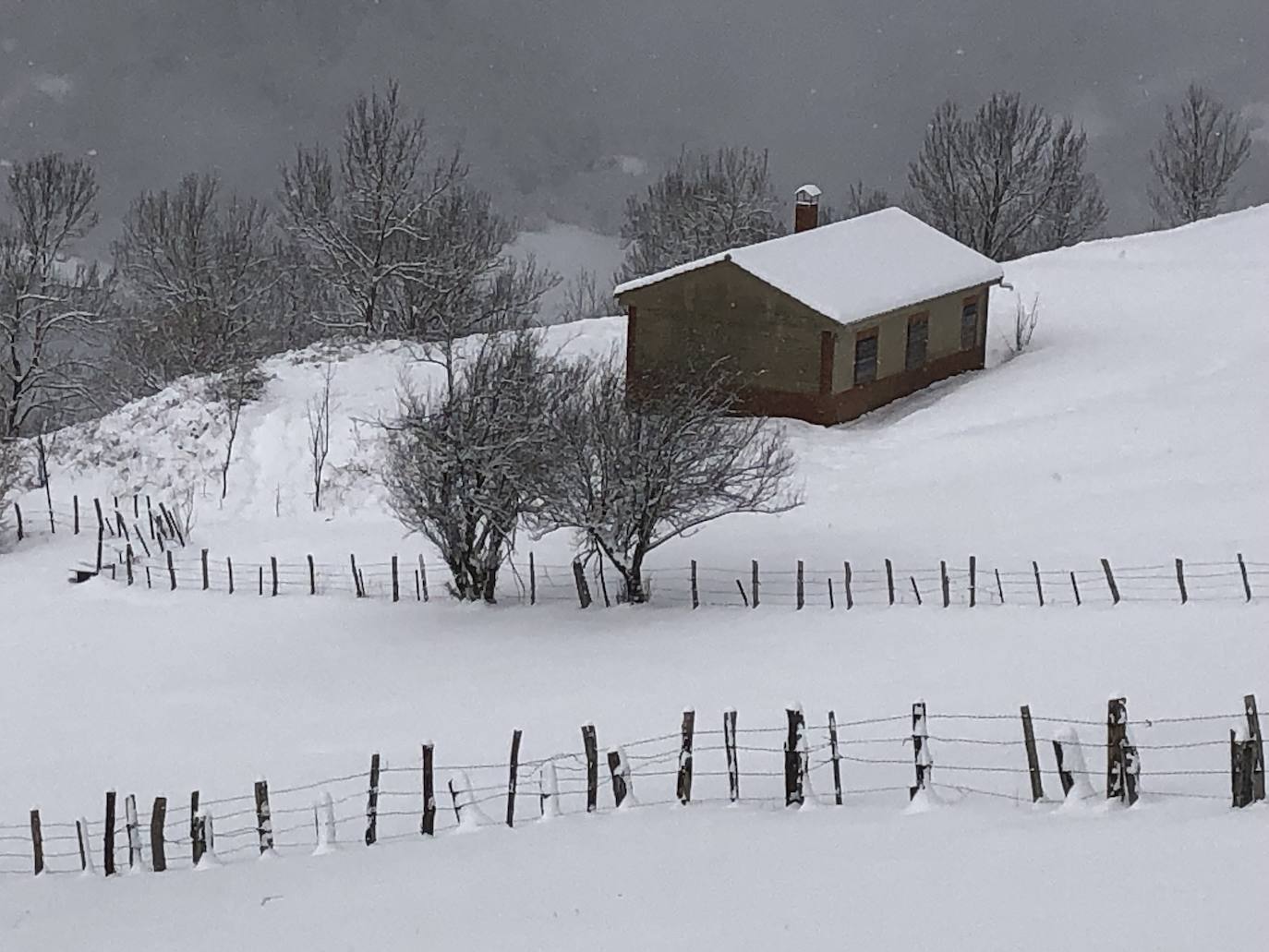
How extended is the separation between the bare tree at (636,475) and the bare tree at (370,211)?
2582cm

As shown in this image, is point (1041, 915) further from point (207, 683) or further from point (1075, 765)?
point (207, 683)

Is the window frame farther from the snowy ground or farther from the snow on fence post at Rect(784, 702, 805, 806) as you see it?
the snow on fence post at Rect(784, 702, 805, 806)

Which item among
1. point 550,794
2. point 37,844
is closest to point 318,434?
point 37,844

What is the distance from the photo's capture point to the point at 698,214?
55969mm

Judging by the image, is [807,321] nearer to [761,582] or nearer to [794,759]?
[761,582]

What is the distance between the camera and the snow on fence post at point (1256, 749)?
35.4 ft

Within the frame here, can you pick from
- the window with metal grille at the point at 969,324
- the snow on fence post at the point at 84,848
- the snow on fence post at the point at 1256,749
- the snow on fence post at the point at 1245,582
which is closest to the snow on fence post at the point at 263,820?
the snow on fence post at the point at 84,848

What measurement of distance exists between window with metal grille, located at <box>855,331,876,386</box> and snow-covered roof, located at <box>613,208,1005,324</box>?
2.65 feet

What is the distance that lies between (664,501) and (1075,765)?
10.1m

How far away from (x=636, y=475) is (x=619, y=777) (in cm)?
856

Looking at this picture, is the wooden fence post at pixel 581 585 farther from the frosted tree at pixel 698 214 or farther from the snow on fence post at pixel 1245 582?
the frosted tree at pixel 698 214

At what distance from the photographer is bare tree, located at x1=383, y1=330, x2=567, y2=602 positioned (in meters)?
21.2

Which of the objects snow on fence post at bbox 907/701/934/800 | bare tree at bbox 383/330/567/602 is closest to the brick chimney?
bare tree at bbox 383/330/567/602

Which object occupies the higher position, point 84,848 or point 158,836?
point 158,836
